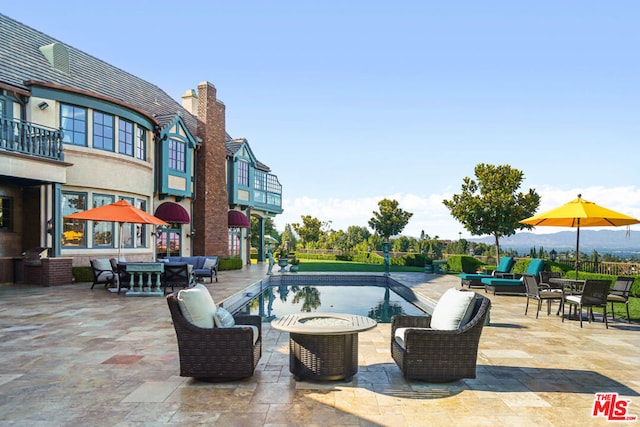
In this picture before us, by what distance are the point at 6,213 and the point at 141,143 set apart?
19.1 feet

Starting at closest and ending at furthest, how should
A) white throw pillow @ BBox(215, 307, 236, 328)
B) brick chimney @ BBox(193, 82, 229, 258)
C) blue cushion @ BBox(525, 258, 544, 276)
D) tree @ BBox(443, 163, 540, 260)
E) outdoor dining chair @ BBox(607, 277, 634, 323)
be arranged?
white throw pillow @ BBox(215, 307, 236, 328)
outdoor dining chair @ BBox(607, 277, 634, 323)
blue cushion @ BBox(525, 258, 544, 276)
brick chimney @ BBox(193, 82, 229, 258)
tree @ BBox(443, 163, 540, 260)

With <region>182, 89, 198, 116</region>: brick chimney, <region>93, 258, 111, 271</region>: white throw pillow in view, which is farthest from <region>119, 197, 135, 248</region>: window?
<region>182, 89, 198, 116</region>: brick chimney

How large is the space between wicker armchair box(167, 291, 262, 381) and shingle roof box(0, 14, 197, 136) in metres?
13.7

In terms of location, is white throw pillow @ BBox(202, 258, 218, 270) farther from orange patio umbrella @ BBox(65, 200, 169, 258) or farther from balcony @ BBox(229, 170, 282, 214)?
balcony @ BBox(229, 170, 282, 214)

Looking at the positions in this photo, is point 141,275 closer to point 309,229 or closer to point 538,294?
point 538,294

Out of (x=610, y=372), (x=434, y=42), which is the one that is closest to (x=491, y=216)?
(x=434, y=42)

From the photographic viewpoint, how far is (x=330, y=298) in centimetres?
1397

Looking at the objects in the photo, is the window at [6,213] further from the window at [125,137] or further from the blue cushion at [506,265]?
the blue cushion at [506,265]

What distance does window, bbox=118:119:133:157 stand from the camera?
16375 mm

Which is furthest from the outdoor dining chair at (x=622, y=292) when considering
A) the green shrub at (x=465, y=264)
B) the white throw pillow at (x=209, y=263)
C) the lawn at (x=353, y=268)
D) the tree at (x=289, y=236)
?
the tree at (x=289, y=236)

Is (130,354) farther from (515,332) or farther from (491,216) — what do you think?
(491,216)

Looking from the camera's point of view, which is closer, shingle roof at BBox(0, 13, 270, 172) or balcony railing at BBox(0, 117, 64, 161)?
balcony railing at BBox(0, 117, 64, 161)

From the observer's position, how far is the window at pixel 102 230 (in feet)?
51.6

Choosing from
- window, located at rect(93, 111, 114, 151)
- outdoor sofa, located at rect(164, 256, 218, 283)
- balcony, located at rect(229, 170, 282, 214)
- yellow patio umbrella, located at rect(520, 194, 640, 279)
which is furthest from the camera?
balcony, located at rect(229, 170, 282, 214)
